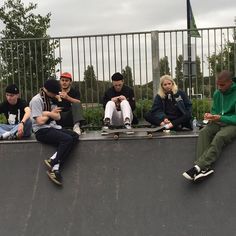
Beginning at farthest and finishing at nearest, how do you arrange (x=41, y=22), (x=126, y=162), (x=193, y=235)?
(x=41, y=22) < (x=126, y=162) < (x=193, y=235)

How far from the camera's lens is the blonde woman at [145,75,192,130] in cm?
679

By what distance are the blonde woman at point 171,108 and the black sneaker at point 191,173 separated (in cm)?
152

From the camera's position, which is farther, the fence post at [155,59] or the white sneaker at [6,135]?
the fence post at [155,59]

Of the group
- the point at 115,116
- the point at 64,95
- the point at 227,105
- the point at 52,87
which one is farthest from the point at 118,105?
the point at 227,105

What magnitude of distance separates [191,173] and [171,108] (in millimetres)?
1801

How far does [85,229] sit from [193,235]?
1240 millimetres

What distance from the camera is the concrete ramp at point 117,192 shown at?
5.04m

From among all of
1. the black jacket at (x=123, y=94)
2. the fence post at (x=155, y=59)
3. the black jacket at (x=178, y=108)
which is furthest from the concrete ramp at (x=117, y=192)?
the fence post at (x=155, y=59)

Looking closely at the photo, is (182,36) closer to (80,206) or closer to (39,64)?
(39,64)

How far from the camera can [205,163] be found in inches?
211

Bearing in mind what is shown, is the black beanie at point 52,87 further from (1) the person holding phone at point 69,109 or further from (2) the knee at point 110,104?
(2) the knee at point 110,104

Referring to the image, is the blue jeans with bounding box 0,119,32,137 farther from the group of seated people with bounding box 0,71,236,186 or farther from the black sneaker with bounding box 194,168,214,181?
the black sneaker with bounding box 194,168,214,181

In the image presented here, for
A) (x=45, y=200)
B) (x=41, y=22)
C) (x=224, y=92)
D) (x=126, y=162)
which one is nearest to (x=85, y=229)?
(x=45, y=200)

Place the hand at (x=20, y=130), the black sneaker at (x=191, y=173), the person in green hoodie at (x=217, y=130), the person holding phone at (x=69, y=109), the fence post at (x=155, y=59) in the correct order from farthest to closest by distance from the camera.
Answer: the fence post at (x=155, y=59) < the person holding phone at (x=69, y=109) < the hand at (x=20, y=130) < the person in green hoodie at (x=217, y=130) < the black sneaker at (x=191, y=173)
